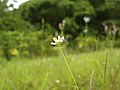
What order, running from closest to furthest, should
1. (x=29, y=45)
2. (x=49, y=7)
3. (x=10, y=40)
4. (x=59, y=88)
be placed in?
(x=59, y=88) < (x=10, y=40) < (x=29, y=45) < (x=49, y=7)

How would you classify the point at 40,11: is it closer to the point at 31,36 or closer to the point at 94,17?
the point at 94,17

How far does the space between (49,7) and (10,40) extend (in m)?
6.36

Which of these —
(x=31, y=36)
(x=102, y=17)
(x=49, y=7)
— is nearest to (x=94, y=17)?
(x=102, y=17)

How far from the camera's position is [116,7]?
15.0 metres

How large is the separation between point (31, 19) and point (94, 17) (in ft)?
8.74

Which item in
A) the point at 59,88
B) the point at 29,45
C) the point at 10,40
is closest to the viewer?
the point at 59,88

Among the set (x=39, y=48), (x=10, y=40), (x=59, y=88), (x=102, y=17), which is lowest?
(x=102, y=17)

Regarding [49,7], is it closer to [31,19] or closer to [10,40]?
[31,19]

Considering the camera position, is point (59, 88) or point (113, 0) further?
point (113, 0)

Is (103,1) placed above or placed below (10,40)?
below

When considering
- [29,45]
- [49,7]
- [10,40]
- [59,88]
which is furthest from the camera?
[49,7]

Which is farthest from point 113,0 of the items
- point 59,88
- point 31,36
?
point 59,88

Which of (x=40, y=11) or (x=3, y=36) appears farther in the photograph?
(x=40, y=11)

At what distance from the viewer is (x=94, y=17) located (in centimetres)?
1543
